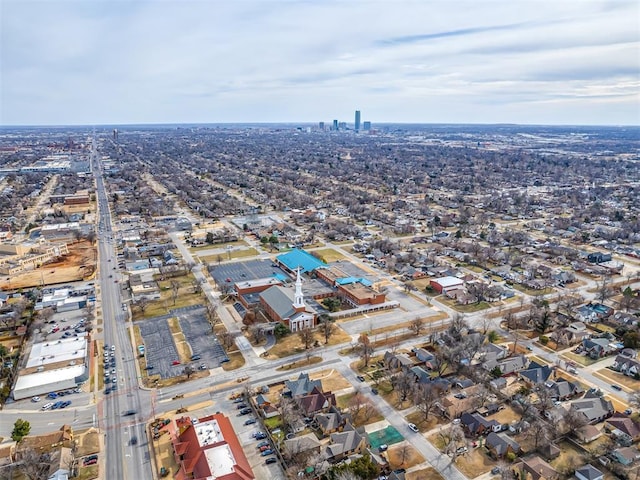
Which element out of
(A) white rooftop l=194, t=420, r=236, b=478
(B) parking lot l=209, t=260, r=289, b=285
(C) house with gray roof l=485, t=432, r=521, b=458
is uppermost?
(A) white rooftop l=194, t=420, r=236, b=478

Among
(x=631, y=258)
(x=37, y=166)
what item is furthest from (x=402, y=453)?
(x=37, y=166)

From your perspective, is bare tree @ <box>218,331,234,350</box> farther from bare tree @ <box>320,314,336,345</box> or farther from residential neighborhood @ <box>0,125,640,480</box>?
bare tree @ <box>320,314,336,345</box>

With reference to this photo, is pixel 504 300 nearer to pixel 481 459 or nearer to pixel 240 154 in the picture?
pixel 481 459

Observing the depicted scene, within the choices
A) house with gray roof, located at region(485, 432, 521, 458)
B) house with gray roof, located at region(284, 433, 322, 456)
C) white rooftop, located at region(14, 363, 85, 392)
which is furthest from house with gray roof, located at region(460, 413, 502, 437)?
white rooftop, located at region(14, 363, 85, 392)

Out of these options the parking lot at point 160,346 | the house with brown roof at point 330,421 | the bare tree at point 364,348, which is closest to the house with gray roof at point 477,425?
the house with brown roof at point 330,421

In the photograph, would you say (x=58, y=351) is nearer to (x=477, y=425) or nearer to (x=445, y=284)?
(x=477, y=425)

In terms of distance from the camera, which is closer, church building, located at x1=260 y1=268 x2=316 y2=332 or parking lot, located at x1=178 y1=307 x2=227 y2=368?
parking lot, located at x1=178 y1=307 x2=227 y2=368
